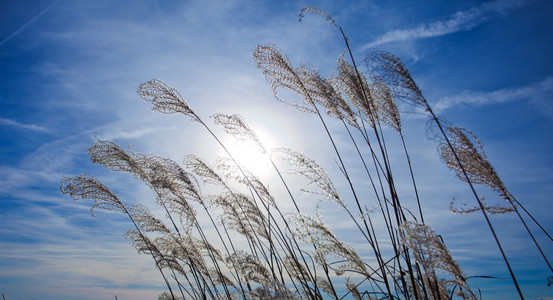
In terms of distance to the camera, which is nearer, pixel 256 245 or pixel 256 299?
pixel 256 299

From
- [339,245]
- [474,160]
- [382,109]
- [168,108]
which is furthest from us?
[168,108]

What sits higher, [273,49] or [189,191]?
[273,49]

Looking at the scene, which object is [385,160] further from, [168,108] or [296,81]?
[168,108]

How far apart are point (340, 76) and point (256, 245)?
2.45m

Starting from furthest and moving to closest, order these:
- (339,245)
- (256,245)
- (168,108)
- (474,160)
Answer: (256,245), (168,108), (474,160), (339,245)

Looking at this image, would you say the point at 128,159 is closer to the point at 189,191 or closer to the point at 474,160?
the point at 189,191

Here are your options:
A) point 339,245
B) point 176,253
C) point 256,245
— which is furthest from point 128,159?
point 339,245

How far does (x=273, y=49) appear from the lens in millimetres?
3203


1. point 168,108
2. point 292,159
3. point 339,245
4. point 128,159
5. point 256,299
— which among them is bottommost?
point 256,299

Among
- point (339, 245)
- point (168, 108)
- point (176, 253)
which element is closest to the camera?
point (339, 245)

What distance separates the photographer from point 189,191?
4.40 m

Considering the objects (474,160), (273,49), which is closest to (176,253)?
(273,49)

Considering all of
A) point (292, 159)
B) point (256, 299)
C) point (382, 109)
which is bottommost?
point (256, 299)

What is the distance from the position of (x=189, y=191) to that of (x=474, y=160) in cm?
341
